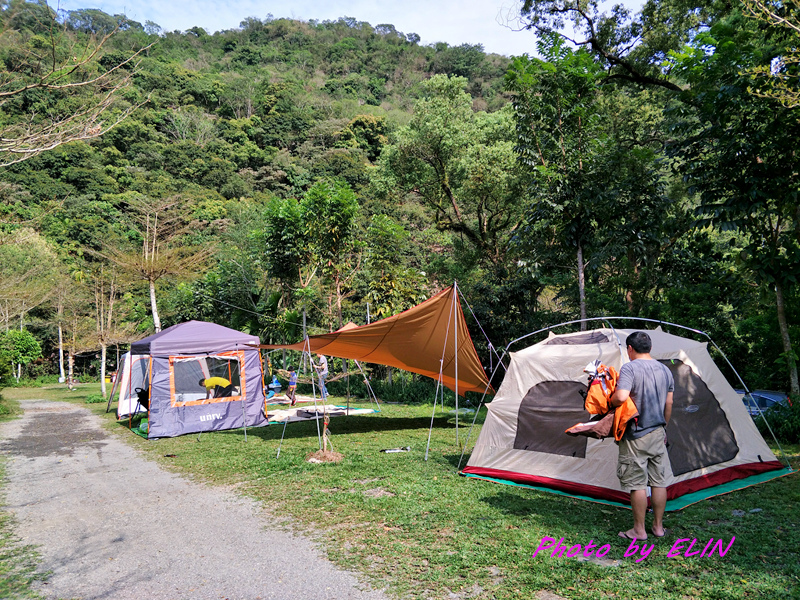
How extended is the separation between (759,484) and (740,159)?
14.5 ft

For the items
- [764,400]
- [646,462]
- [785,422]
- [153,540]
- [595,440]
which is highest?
[646,462]

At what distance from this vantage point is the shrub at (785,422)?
652cm

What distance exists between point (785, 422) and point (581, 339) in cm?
354

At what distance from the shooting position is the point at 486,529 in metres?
3.92

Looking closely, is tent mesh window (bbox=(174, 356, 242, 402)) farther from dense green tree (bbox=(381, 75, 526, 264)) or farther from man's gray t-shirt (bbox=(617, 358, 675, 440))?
dense green tree (bbox=(381, 75, 526, 264))

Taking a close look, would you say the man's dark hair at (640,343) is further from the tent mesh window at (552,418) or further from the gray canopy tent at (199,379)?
the gray canopy tent at (199,379)

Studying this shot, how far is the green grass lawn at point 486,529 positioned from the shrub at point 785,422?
0.54 m

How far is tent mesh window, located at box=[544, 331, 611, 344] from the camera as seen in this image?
5.02 meters

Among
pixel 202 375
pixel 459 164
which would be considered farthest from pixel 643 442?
pixel 459 164

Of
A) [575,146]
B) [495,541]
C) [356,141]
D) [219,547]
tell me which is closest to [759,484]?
[495,541]

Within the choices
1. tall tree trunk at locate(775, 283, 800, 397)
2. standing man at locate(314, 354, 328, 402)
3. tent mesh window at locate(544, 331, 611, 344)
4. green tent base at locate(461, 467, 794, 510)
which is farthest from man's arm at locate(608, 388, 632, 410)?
tall tree trunk at locate(775, 283, 800, 397)

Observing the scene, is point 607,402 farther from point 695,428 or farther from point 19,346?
point 19,346

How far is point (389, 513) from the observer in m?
4.38

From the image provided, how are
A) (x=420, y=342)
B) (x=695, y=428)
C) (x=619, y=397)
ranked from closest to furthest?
(x=619, y=397), (x=695, y=428), (x=420, y=342)
